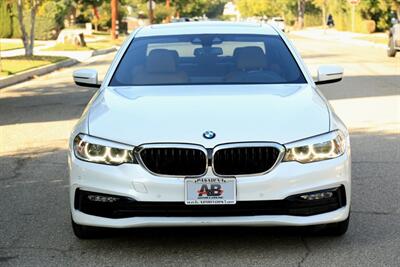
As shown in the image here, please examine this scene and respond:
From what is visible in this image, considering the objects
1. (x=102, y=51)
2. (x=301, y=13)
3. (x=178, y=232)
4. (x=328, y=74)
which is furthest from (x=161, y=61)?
(x=301, y=13)

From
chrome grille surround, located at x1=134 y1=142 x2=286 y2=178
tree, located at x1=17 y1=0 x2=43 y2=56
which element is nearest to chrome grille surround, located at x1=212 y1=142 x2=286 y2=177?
chrome grille surround, located at x1=134 y1=142 x2=286 y2=178

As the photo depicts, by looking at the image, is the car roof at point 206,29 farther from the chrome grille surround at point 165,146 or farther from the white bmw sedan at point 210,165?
the chrome grille surround at point 165,146

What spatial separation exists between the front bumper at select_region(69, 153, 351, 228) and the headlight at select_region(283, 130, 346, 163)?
41mm

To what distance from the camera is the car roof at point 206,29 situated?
7.21 m

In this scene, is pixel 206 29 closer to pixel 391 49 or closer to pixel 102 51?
pixel 391 49

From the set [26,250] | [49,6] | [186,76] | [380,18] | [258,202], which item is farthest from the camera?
[380,18]

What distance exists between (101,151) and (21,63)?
69.9 ft

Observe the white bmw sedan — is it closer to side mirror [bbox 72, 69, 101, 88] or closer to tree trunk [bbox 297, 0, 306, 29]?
side mirror [bbox 72, 69, 101, 88]

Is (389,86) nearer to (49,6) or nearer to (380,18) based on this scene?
(49,6)

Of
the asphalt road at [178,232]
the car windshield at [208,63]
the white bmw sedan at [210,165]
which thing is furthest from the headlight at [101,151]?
the car windshield at [208,63]

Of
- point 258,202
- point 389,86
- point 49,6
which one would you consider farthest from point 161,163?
point 49,6

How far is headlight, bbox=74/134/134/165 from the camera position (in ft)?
16.9

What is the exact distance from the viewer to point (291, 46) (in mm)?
6934

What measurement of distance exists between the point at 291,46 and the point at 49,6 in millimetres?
46781
